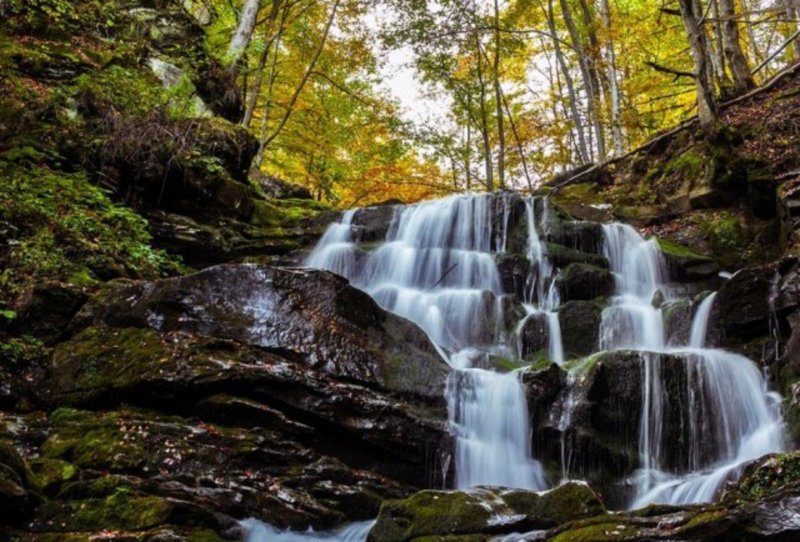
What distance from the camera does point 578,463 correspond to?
716cm

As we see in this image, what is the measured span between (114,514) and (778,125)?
1369 centimetres

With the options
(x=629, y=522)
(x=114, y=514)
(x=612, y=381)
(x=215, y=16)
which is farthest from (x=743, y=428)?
(x=215, y=16)

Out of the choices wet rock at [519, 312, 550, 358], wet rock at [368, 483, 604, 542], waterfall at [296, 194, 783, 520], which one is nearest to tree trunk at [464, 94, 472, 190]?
waterfall at [296, 194, 783, 520]

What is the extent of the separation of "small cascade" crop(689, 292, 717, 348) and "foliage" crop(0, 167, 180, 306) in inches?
308

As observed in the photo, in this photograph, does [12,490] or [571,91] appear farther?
[571,91]

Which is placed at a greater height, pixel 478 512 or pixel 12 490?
pixel 12 490

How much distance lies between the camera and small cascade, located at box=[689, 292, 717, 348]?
8807 millimetres

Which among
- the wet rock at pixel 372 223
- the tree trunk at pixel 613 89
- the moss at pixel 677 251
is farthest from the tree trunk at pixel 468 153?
the moss at pixel 677 251

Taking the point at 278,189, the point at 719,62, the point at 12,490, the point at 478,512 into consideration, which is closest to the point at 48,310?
the point at 12,490

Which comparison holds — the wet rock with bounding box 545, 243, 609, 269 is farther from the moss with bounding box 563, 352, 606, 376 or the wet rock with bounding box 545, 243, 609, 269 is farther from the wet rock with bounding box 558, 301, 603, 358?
the moss with bounding box 563, 352, 606, 376

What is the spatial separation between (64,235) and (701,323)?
29.2 feet

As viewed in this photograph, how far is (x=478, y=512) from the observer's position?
473 centimetres

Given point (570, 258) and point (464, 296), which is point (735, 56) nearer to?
point (570, 258)

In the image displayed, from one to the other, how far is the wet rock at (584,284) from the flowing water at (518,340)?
191mm
